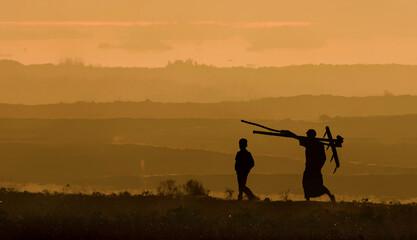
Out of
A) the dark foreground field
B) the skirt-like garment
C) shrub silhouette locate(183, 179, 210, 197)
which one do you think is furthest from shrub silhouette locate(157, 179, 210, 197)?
the skirt-like garment

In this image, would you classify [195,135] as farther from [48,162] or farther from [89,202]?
[89,202]

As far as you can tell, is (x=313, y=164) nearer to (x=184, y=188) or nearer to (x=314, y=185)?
(x=314, y=185)

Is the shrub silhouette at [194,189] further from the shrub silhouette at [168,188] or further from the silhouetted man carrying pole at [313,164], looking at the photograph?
the silhouetted man carrying pole at [313,164]

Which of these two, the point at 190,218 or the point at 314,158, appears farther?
the point at 314,158

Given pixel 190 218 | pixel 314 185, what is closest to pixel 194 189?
pixel 314 185

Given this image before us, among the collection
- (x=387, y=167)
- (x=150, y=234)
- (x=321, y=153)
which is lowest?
(x=150, y=234)

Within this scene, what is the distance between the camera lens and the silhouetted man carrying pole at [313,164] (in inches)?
1394

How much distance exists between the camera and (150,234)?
27375 mm

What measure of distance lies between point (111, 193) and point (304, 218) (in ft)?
24.0

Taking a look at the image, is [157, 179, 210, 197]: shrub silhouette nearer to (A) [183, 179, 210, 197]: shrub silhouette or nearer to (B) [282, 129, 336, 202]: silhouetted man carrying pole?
(A) [183, 179, 210, 197]: shrub silhouette

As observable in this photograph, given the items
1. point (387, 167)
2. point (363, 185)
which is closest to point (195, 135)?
point (387, 167)

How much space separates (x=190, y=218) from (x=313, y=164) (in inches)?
273

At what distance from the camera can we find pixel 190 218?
2981 cm

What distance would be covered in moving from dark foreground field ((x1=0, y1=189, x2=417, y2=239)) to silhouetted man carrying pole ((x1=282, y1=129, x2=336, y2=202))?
2.90 m
